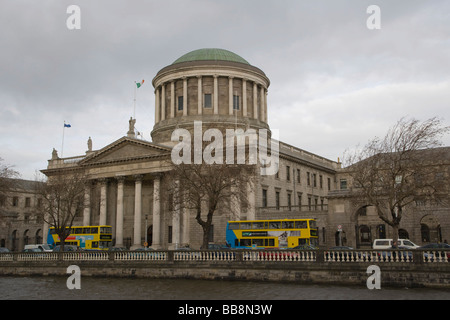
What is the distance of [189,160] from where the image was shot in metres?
Answer: 40.6

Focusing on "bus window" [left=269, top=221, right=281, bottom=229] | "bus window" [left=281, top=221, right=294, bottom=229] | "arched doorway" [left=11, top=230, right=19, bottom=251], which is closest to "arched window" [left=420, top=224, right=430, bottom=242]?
"bus window" [left=281, top=221, right=294, bottom=229]

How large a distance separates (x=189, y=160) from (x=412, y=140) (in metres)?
17.3

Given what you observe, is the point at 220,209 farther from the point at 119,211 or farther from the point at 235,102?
the point at 235,102

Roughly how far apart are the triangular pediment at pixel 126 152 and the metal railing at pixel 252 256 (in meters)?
22.0

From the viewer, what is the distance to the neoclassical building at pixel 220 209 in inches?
2021

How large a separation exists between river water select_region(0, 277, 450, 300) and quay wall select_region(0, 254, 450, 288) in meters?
0.65

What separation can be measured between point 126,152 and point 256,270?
3492 centimetres

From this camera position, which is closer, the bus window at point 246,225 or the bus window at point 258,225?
the bus window at point 258,225

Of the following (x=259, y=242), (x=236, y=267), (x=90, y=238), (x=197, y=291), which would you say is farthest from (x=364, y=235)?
(x=197, y=291)

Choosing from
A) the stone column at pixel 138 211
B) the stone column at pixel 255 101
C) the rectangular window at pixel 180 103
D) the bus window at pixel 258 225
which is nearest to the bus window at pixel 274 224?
the bus window at pixel 258 225

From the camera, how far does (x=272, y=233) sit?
4228cm

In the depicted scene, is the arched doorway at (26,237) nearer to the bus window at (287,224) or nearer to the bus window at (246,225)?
the bus window at (246,225)
